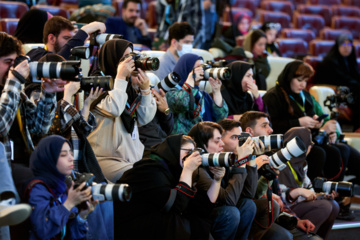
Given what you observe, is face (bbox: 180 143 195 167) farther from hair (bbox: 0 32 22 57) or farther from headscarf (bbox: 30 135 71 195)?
hair (bbox: 0 32 22 57)

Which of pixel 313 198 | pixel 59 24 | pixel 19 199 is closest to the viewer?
pixel 19 199

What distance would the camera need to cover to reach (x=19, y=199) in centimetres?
265

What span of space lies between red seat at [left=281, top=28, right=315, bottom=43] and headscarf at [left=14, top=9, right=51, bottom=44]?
444 centimetres

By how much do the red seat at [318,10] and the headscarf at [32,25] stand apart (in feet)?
18.7

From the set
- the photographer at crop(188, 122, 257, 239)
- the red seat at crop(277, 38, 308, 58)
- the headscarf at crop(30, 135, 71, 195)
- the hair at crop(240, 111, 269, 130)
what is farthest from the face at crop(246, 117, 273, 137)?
the red seat at crop(277, 38, 308, 58)

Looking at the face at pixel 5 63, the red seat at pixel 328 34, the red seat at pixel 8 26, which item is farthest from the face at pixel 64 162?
the red seat at pixel 328 34

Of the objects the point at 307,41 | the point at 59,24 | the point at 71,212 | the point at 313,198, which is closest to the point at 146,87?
the point at 59,24

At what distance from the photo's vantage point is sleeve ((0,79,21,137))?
2695mm

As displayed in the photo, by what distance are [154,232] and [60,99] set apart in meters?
0.90

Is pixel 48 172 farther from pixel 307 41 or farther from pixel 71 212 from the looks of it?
pixel 307 41

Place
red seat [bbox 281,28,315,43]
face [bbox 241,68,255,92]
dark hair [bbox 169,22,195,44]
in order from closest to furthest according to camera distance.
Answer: face [bbox 241,68,255,92]
dark hair [bbox 169,22,195,44]
red seat [bbox 281,28,315,43]

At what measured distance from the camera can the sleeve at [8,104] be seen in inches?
106

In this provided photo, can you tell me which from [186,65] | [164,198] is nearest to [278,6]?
[186,65]

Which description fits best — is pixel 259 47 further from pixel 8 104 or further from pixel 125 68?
pixel 8 104
